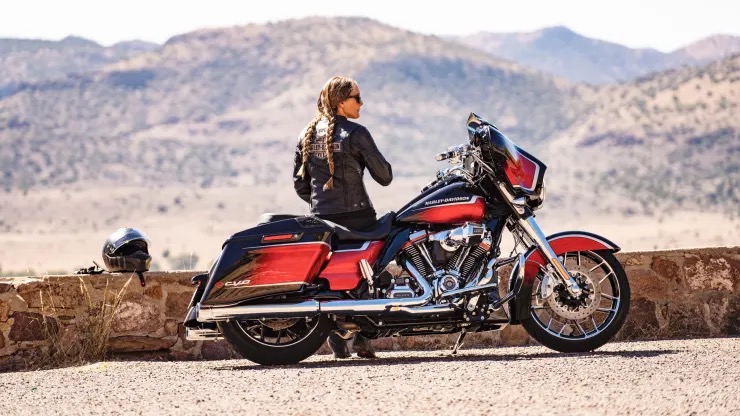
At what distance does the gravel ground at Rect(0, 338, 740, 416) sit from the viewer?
5582 millimetres

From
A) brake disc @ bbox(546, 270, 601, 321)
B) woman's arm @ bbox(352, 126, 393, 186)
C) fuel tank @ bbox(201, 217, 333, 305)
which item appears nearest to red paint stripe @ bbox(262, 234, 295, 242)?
fuel tank @ bbox(201, 217, 333, 305)

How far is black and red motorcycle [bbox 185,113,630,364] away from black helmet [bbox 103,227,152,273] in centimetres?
146

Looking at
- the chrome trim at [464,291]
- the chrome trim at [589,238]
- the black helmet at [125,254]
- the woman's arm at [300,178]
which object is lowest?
the chrome trim at [464,291]

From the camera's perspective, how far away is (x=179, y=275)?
29.7 feet

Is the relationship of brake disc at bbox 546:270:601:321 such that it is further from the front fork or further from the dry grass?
the dry grass

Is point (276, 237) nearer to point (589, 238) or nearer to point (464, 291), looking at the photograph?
point (464, 291)

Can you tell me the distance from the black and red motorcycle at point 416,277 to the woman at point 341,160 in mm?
122

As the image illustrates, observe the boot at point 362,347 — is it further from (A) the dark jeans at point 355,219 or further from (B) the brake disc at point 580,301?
(B) the brake disc at point 580,301

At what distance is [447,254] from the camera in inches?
305

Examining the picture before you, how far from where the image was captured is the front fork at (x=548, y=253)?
7688 mm

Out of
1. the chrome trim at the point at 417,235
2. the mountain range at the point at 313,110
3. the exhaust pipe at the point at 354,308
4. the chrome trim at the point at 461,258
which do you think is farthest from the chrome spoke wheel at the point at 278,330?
the mountain range at the point at 313,110

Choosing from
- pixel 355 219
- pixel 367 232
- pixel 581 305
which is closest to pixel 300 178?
pixel 355 219

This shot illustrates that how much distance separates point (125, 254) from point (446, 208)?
2554 millimetres

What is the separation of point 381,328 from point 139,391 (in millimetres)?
1595
